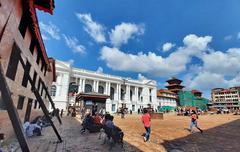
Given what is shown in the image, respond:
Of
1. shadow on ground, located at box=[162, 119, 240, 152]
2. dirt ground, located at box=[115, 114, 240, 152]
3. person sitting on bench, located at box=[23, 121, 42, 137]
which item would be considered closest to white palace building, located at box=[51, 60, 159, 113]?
person sitting on bench, located at box=[23, 121, 42, 137]

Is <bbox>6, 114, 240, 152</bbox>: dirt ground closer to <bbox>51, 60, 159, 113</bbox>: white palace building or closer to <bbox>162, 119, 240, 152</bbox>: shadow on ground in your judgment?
<bbox>162, 119, 240, 152</bbox>: shadow on ground

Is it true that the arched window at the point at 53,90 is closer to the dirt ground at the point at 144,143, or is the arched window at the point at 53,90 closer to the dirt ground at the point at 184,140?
the dirt ground at the point at 144,143

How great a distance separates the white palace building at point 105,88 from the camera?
166ft

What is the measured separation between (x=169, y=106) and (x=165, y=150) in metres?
75.9

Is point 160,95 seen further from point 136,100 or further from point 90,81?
point 90,81

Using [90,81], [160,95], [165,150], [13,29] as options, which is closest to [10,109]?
[13,29]

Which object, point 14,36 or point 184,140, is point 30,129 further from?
point 184,140

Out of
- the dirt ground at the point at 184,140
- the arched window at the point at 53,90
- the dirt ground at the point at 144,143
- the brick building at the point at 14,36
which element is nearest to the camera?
the brick building at the point at 14,36

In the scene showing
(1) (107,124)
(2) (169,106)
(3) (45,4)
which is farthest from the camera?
(2) (169,106)

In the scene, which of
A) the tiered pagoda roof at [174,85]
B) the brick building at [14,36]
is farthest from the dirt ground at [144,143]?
the tiered pagoda roof at [174,85]

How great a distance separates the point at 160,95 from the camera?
7869 centimetres

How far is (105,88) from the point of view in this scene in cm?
→ 6450

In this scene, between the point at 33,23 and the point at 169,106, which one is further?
the point at 169,106

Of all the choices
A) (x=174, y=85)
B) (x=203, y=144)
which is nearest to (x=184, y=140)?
(x=203, y=144)
